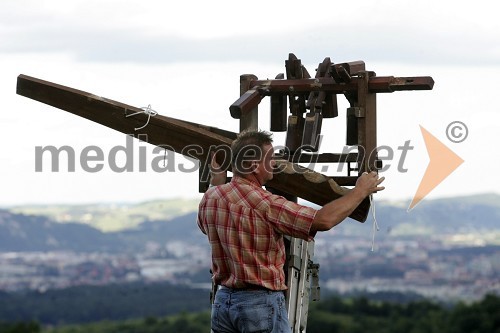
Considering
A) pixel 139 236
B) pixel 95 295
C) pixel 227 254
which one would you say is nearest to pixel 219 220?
pixel 227 254

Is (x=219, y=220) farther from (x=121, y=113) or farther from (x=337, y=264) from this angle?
(x=337, y=264)

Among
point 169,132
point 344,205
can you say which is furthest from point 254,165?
point 169,132

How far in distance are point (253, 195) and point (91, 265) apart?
147606mm

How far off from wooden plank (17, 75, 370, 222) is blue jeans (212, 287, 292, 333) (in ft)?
3.20

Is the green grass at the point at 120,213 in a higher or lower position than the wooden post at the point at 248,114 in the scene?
lower

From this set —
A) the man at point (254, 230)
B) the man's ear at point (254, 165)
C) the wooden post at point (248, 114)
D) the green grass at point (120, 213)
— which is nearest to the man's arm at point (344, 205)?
the man at point (254, 230)

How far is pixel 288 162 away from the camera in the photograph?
9117 millimetres

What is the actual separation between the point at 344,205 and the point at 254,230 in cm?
60

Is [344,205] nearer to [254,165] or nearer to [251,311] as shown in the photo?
[254,165]

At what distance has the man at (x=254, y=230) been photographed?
318 inches

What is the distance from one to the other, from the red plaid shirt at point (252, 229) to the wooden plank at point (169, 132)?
82cm

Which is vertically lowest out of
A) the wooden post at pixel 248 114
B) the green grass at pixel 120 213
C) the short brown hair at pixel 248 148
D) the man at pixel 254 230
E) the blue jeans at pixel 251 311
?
the green grass at pixel 120 213

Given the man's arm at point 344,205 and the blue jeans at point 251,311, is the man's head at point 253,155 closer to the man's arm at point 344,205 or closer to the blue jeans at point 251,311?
the man's arm at point 344,205

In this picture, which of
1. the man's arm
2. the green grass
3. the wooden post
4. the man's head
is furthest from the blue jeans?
the green grass
